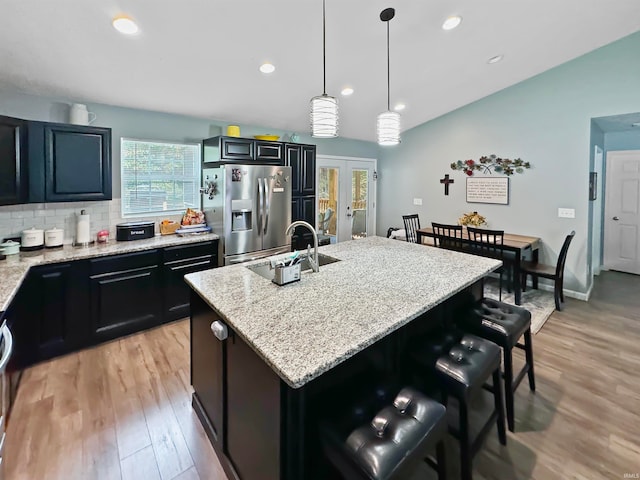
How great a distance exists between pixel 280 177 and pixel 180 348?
2371 mm

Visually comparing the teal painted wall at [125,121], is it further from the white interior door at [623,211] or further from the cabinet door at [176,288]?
the white interior door at [623,211]

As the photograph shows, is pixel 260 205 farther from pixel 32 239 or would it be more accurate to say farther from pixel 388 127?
pixel 32 239

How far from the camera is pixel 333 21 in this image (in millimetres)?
2783

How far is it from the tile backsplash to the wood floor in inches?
51.1

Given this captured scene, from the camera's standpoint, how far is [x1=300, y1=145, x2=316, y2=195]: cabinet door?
4727 millimetres

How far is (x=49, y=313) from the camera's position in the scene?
279 cm

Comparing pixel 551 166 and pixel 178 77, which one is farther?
pixel 551 166

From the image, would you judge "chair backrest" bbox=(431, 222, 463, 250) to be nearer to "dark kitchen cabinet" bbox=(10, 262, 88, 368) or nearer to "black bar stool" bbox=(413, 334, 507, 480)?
"black bar stool" bbox=(413, 334, 507, 480)

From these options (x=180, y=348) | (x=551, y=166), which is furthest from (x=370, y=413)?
(x=551, y=166)

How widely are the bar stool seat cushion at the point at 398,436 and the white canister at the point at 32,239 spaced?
3.36 m

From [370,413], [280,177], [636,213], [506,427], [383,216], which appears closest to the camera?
[370,413]

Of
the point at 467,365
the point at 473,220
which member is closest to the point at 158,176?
the point at 467,365

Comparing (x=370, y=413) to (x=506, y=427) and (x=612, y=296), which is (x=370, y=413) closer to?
(x=506, y=427)

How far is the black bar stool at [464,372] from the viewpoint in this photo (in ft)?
5.16
